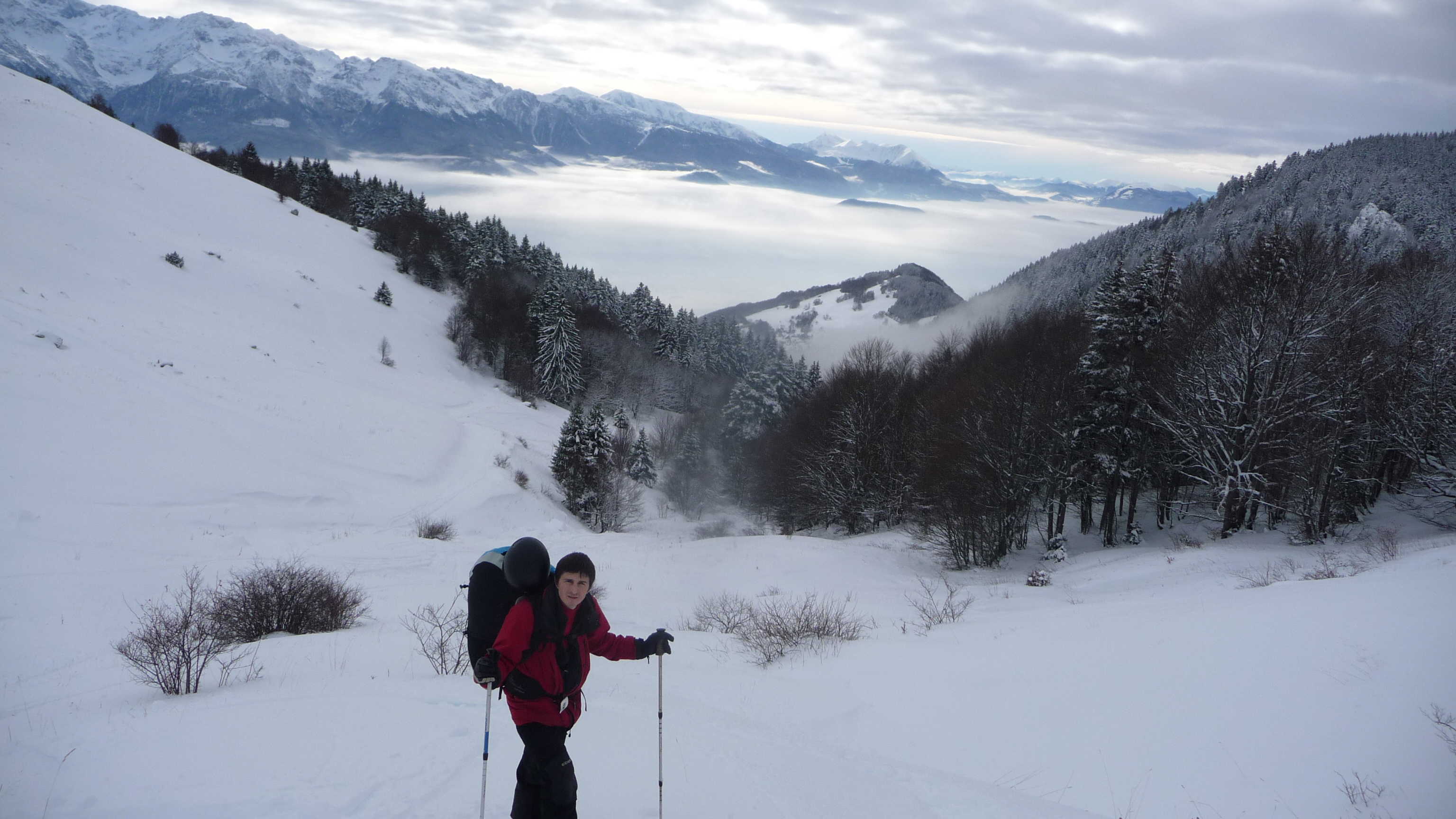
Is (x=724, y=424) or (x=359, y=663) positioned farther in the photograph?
(x=724, y=424)

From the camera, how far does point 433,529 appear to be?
74.5 feet

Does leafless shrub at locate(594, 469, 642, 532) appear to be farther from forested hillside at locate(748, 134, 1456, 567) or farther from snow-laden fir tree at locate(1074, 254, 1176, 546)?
snow-laden fir tree at locate(1074, 254, 1176, 546)

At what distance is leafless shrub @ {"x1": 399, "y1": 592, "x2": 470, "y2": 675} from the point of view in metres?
7.76

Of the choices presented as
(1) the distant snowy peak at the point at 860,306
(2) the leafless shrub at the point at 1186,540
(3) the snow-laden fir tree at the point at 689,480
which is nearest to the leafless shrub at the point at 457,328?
(3) the snow-laden fir tree at the point at 689,480

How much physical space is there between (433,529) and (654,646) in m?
21.0

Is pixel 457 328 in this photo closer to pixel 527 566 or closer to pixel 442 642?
pixel 442 642

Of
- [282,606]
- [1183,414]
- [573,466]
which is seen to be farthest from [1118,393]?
[573,466]

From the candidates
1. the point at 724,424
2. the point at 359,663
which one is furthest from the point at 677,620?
the point at 724,424

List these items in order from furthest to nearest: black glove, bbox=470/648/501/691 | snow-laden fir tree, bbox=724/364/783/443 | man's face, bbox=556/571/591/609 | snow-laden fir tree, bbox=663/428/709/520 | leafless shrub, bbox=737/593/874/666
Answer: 1. snow-laden fir tree, bbox=724/364/783/443
2. snow-laden fir tree, bbox=663/428/709/520
3. leafless shrub, bbox=737/593/874/666
4. man's face, bbox=556/571/591/609
5. black glove, bbox=470/648/501/691

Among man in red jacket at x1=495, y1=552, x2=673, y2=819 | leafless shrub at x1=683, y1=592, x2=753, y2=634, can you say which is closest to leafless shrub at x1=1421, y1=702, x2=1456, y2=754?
man in red jacket at x1=495, y1=552, x2=673, y2=819

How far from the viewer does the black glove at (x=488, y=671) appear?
368 centimetres

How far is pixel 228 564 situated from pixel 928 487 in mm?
21885

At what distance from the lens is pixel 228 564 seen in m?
14.8

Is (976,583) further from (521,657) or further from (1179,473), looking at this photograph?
(521,657)
